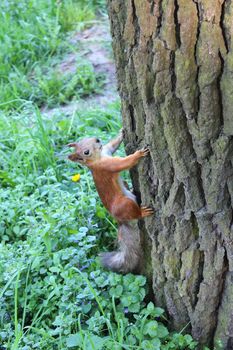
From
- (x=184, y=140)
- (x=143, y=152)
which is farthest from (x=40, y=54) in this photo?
(x=184, y=140)

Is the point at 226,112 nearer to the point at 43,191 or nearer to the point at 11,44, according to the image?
the point at 43,191

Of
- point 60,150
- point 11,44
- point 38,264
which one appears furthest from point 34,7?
point 38,264

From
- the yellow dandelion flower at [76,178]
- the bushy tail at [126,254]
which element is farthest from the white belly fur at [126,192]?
the yellow dandelion flower at [76,178]

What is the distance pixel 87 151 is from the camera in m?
2.79

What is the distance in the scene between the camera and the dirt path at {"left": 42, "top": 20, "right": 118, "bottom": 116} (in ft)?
16.5

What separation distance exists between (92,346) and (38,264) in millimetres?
704

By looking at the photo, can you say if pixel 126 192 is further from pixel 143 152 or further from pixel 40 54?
pixel 40 54

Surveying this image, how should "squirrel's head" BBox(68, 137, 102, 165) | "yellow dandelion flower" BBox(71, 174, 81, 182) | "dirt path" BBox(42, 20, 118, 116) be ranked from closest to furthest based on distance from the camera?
"squirrel's head" BBox(68, 137, 102, 165) < "yellow dandelion flower" BBox(71, 174, 81, 182) < "dirt path" BBox(42, 20, 118, 116)

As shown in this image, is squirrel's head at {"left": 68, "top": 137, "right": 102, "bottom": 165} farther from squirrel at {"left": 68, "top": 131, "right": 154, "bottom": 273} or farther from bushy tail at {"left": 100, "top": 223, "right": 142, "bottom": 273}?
bushy tail at {"left": 100, "top": 223, "right": 142, "bottom": 273}

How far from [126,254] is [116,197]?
0.33 metres

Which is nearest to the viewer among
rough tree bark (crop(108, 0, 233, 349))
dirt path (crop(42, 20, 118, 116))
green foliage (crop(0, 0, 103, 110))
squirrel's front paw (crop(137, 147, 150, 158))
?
rough tree bark (crop(108, 0, 233, 349))

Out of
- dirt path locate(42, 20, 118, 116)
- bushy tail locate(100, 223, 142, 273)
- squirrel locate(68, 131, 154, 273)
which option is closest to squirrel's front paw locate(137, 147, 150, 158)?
squirrel locate(68, 131, 154, 273)

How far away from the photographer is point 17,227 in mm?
3455

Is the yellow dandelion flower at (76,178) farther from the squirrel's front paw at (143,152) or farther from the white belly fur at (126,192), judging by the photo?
the squirrel's front paw at (143,152)
